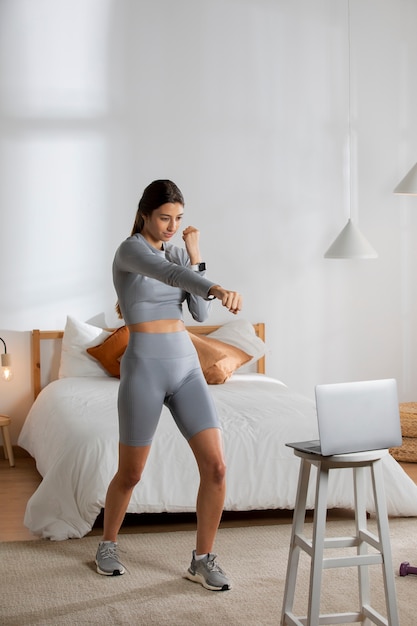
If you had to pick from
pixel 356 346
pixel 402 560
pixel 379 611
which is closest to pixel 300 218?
pixel 356 346

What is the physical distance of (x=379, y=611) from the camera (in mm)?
2992

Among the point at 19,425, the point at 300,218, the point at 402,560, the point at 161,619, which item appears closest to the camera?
the point at 161,619

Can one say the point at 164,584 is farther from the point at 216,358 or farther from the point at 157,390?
the point at 216,358

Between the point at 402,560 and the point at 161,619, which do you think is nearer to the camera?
the point at 161,619

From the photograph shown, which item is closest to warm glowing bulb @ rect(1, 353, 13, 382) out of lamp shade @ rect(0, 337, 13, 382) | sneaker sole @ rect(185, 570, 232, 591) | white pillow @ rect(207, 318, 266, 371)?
lamp shade @ rect(0, 337, 13, 382)

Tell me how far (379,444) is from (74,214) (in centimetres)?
340

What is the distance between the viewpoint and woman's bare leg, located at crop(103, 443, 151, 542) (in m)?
3.24

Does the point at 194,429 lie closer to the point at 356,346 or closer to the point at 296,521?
the point at 296,521

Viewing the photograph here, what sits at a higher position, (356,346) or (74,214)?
(74,214)

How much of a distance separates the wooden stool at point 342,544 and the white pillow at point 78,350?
2.79 metres

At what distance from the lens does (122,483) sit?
3.29 meters

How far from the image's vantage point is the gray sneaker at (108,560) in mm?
→ 3344

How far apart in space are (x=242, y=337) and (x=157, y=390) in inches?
95.1

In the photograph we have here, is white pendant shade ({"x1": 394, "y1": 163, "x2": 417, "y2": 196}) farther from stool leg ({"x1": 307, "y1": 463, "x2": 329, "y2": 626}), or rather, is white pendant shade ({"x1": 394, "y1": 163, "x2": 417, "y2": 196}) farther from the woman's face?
stool leg ({"x1": 307, "y1": 463, "x2": 329, "y2": 626})
